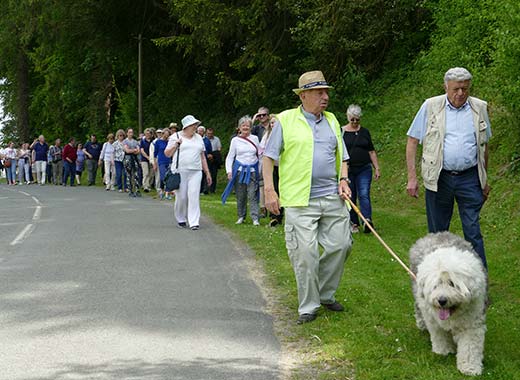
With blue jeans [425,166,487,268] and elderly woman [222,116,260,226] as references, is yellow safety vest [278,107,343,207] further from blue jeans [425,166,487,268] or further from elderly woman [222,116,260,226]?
elderly woman [222,116,260,226]

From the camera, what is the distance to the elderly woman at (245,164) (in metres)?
15.3

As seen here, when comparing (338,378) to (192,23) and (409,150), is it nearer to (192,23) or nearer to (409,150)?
(409,150)

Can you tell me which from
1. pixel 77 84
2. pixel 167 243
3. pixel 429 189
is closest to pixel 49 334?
pixel 429 189

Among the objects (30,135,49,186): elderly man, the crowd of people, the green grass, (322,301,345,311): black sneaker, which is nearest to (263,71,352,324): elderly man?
(322,301,345,311): black sneaker

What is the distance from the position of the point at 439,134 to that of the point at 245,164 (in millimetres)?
7732

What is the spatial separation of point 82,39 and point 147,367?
103 ft

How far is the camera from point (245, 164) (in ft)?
50.3

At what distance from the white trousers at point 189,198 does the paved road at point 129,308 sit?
1.04ft

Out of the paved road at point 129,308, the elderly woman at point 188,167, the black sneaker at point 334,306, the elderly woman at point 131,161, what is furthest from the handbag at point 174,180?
the elderly woman at point 131,161

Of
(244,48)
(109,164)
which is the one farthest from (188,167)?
(109,164)

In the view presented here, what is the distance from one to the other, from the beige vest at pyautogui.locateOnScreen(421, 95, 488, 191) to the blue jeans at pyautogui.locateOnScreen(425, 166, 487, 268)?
0.09 metres

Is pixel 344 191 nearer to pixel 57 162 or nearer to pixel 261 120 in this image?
pixel 261 120

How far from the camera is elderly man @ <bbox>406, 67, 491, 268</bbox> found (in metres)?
7.82

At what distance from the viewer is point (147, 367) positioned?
6.37m
